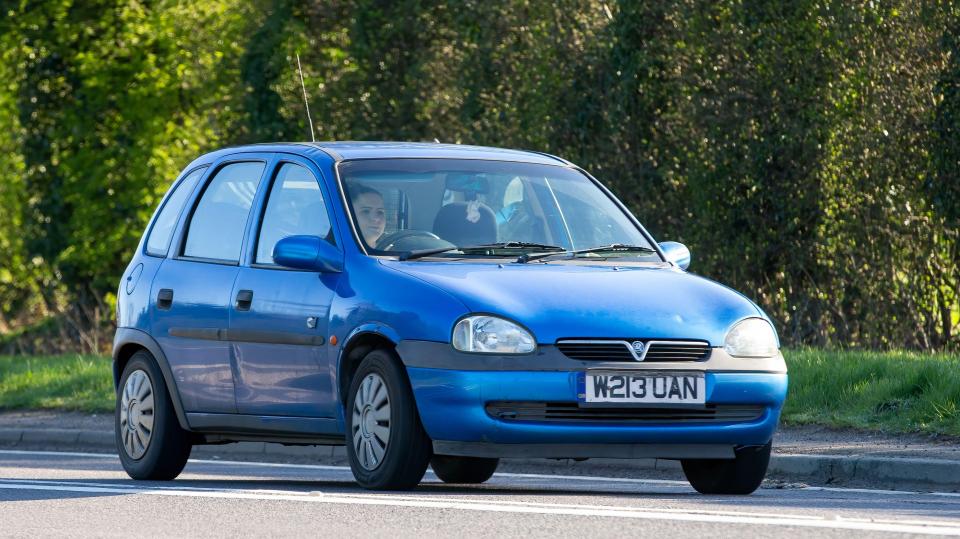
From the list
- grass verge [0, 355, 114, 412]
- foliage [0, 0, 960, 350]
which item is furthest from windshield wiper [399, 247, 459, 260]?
foliage [0, 0, 960, 350]

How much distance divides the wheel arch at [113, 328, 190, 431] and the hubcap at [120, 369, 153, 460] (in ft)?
0.40

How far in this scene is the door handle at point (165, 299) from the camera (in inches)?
415

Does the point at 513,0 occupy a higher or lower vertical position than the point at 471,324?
higher

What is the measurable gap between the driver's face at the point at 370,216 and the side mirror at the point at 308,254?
198 millimetres

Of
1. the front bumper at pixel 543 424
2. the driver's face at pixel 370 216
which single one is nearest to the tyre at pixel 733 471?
the front bumper at pixel 543 424

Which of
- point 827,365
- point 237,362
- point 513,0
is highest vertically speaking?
point 513,0

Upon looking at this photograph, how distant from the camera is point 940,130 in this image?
17703mm

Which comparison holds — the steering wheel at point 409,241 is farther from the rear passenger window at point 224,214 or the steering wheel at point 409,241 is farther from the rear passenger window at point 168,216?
the rear passenger window at point 168,216

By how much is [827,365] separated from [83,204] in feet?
62.3

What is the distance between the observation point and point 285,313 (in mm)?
9484

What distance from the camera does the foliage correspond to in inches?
741

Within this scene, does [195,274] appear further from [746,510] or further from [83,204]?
[83,204]

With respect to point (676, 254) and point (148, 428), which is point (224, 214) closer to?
point (148, 428)

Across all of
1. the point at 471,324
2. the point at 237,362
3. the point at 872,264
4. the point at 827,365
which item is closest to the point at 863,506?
the point at 471,324
